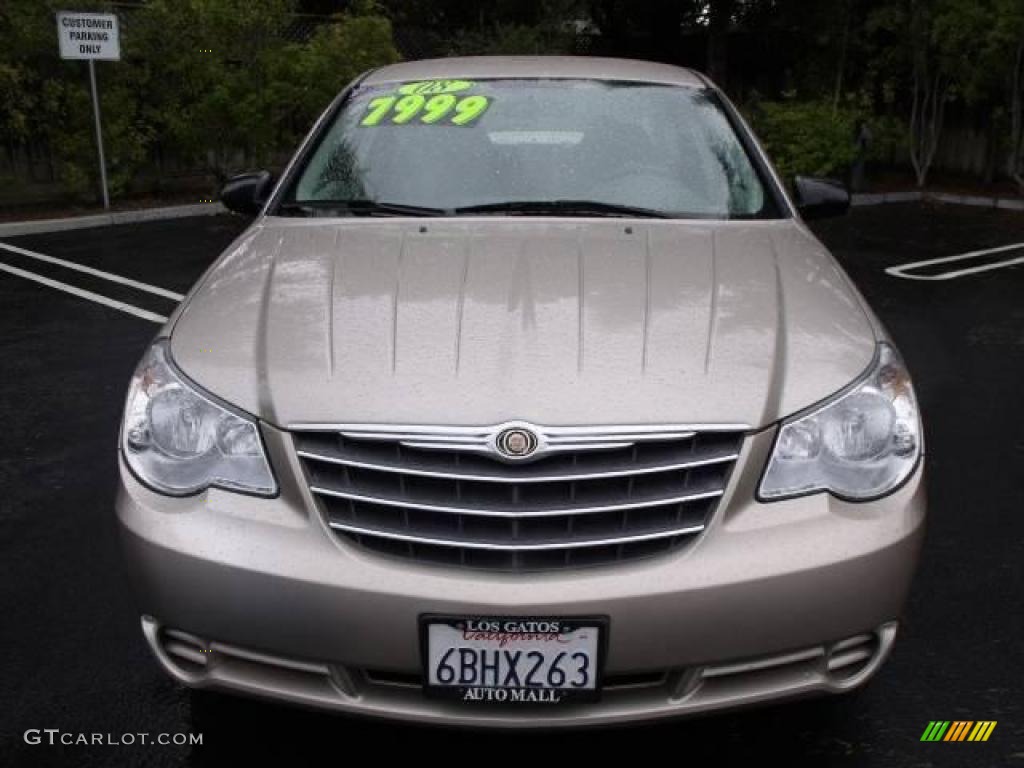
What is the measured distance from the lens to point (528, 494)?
1951 millimetres

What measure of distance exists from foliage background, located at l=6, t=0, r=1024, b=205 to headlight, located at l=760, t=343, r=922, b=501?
1135 cm

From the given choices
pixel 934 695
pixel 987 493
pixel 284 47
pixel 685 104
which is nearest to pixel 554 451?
pixel 934 695

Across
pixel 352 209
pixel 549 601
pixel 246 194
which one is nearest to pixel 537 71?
pixel 352 209

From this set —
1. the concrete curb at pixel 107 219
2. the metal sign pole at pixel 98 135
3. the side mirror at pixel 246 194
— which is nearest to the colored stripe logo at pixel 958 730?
the side mirror at pixel 246 194

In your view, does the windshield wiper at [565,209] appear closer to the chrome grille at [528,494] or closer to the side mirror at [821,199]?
the side mirror at [821,199]

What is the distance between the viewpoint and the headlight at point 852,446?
2039mm

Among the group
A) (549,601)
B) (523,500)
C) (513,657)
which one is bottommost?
(513,657)

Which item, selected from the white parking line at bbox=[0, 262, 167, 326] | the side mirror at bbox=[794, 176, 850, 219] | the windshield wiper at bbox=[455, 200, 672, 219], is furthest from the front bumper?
the white parking line at bbox=[0, 262, 167, 326]

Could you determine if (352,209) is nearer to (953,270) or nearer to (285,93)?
(953,270)

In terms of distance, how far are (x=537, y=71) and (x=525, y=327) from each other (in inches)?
72.5

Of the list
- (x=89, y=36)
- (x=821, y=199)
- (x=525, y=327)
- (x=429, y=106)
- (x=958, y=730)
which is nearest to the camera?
(x=525, y=327)

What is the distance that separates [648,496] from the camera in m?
1.97

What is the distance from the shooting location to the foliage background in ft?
39.9

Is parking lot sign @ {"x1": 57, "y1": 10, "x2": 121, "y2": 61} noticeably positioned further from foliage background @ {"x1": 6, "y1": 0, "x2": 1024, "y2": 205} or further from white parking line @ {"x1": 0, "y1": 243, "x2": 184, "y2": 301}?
white parking line @ {"x1": 0, "y1": 243, "x2": 184, "y2": 301}
